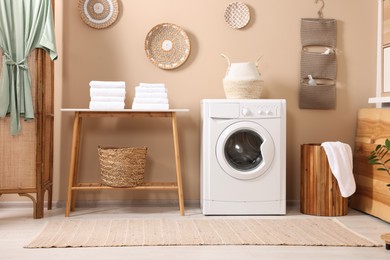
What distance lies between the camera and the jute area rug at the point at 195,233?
9.45 feet

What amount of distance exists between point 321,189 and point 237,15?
148cm

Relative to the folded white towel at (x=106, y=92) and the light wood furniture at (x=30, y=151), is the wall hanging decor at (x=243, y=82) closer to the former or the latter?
the folded white towel at (x=106, y=92)

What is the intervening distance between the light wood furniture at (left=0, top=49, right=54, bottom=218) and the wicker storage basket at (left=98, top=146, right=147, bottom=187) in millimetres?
428

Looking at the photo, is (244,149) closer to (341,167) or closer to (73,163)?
(341,167)

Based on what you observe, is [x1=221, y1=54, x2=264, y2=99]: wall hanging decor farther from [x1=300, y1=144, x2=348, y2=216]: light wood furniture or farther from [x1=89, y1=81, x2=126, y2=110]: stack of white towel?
[x1=89, y1=81, x2=126, y2=110]: stack of white towel

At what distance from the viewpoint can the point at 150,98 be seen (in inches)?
147

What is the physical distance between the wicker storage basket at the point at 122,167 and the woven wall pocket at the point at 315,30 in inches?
63.4

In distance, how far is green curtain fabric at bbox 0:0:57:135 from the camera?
350 centimetres

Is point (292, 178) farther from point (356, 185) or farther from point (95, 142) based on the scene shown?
point (95, 142)

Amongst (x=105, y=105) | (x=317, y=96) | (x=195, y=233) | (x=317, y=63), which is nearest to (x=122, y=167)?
(x=105, y=105)

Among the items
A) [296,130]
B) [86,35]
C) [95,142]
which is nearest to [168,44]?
[86,35]

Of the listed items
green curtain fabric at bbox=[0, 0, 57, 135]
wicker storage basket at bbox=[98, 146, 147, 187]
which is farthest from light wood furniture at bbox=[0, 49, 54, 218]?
wicker storage basket at bbox=[98, 146, 147, 187]

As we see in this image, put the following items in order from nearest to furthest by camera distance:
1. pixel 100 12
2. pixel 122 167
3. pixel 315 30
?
pixel 122 167, pixel 100 12, pixel 315 30

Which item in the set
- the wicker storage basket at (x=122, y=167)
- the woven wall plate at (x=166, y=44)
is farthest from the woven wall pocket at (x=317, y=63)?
the wicker storage basket at (x=122, y=167)
